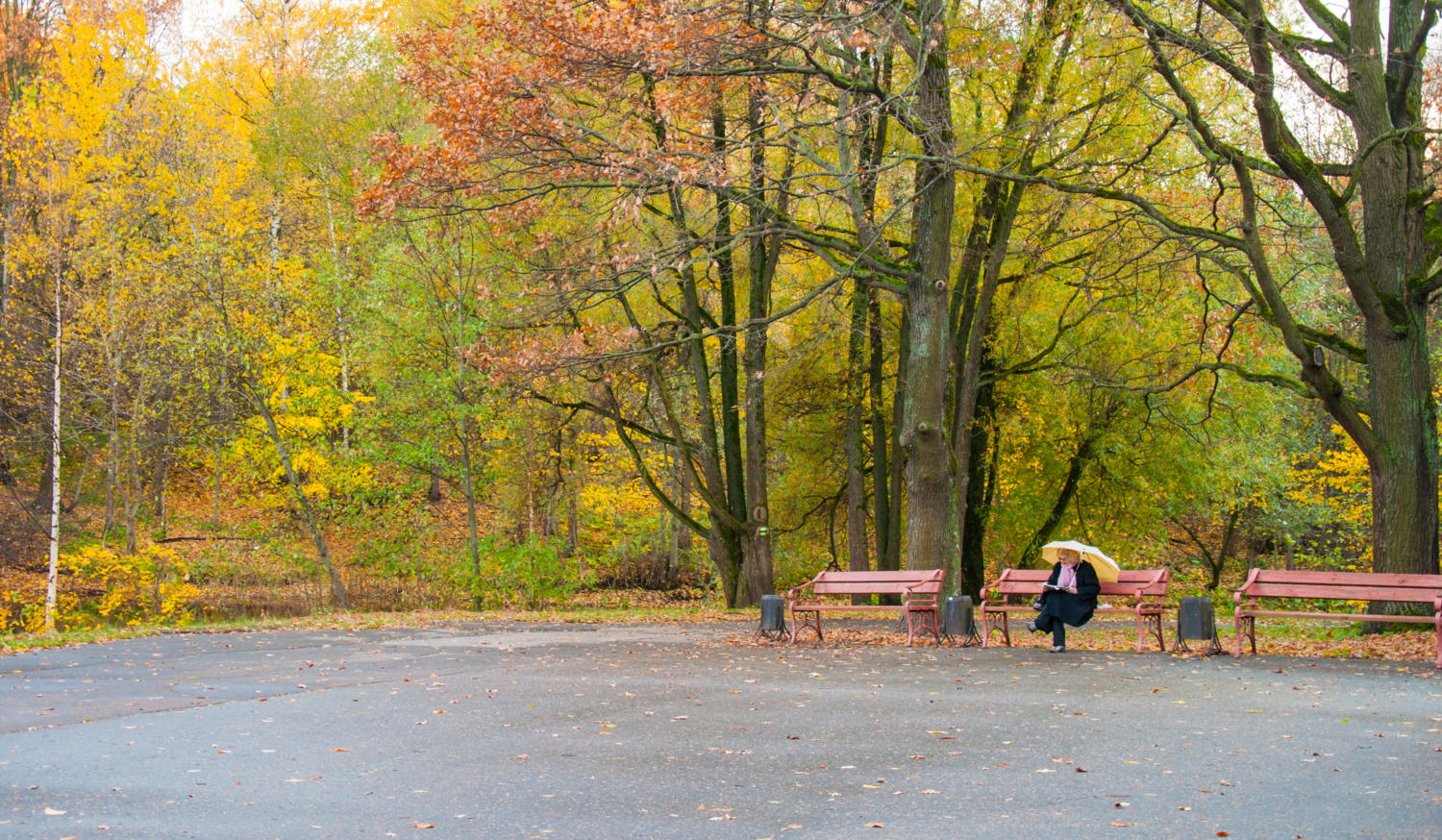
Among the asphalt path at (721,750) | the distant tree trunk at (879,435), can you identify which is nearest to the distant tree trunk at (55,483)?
the asphalt path at (721,750)

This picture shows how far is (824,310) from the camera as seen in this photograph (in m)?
20.1

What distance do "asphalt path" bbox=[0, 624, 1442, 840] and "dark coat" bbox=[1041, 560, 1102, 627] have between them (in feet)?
4.14

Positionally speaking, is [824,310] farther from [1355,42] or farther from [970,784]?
[970,784]

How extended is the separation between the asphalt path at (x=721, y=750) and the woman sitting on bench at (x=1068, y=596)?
1273mm

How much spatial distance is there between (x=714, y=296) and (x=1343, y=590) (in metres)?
17.4

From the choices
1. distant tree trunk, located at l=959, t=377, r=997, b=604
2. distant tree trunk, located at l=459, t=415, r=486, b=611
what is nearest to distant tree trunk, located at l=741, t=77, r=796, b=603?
distant tree trunk, located at l=959, t=377, r=997, b=604

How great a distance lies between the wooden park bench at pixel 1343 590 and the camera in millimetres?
10938

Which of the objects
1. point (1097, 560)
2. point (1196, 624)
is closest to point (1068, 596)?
point (1097, 560)

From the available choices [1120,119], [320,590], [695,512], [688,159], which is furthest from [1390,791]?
[695,512]

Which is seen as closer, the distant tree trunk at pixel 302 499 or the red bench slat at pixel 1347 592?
the red bench slat at pixel 1347 592

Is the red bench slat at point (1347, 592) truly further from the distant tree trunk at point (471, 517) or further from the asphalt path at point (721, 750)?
the distant tree trunk at point (471, 517)

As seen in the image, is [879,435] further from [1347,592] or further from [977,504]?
[1347,592]

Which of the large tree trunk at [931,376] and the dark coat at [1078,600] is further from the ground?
the large tree trunk at [931,376]

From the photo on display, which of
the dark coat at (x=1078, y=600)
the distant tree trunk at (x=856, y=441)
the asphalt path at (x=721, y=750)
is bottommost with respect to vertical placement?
the asphalt path at (x=721, y=750)
